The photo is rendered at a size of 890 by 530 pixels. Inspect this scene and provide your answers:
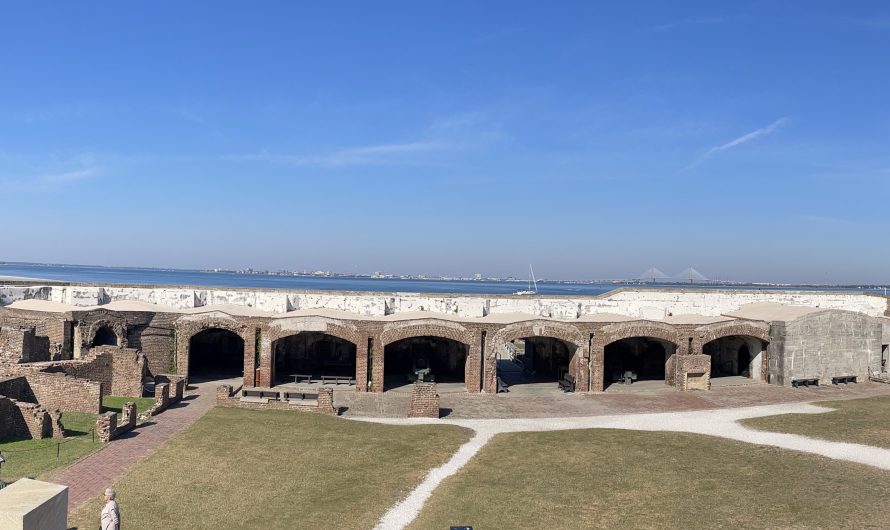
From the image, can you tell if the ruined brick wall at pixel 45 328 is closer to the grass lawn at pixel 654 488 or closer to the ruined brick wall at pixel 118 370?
the ruined brick wall at pixel 118 370

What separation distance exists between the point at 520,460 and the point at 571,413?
23.1 ft

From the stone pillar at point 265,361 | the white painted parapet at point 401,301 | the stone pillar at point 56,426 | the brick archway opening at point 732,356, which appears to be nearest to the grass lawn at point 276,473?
the stone pillar at point 56,426

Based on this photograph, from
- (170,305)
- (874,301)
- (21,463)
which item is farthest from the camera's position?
(874,301)

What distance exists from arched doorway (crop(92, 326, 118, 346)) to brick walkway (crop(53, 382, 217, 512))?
7.91m

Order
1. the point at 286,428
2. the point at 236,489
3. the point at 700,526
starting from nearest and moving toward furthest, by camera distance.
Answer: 1. the point at 700,526
2. the point at 236,489
3. the point at 286,428

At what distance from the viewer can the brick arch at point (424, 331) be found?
25.9 metres

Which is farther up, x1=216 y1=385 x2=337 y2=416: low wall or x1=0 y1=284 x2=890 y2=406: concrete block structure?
x1=0 y1=284 x2=890 y2=406: concrete block structure

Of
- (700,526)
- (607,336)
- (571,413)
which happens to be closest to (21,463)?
(700,526)

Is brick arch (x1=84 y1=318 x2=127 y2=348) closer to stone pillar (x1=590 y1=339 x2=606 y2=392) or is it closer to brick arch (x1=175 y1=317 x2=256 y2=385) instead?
brick arch (x1=175 y1=317 x2=256 y2=385)

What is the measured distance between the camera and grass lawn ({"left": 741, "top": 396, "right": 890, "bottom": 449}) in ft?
58.8

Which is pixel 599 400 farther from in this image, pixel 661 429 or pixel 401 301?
pixel 401 301

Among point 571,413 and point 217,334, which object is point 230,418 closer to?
point 571,413

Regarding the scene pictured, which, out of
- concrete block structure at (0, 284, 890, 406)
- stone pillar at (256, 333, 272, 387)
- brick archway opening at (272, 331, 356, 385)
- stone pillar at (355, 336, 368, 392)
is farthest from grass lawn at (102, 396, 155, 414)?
brick archway opening at (272, 331, 356, 385)

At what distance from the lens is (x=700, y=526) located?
11516 mm
